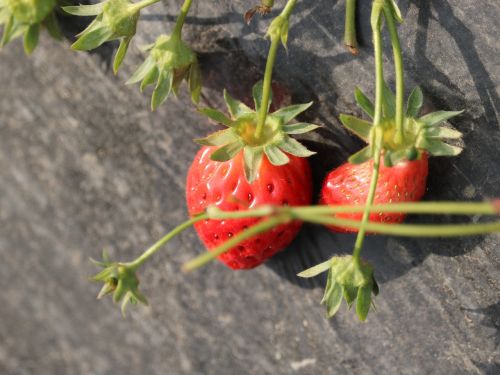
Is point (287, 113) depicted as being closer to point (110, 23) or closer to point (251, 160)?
point (251, 160)

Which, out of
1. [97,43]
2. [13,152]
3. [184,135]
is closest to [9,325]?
[13,152]

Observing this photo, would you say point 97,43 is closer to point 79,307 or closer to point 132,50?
point 132,50

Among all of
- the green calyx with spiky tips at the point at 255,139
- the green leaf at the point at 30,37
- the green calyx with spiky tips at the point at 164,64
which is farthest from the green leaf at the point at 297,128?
the green leaf at the point at 30,37

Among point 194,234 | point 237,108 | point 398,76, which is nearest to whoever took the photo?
point 398,76

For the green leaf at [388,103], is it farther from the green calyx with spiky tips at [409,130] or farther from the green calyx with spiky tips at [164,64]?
the green calyx with spiky tips at [164,64]

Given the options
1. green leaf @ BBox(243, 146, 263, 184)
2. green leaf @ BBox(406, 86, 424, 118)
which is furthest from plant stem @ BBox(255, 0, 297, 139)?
green leaf @ BBox(406, 86, 424, 118)

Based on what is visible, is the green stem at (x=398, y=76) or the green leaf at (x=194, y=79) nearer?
the green stem at (x=398, y=76)

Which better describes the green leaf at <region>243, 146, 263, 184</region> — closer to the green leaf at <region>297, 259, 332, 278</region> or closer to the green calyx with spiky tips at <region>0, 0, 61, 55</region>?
the green leaf at <region>297, 259, 332, 278</region>

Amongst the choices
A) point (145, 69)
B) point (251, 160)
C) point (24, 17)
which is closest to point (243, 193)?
point (251, 160)
